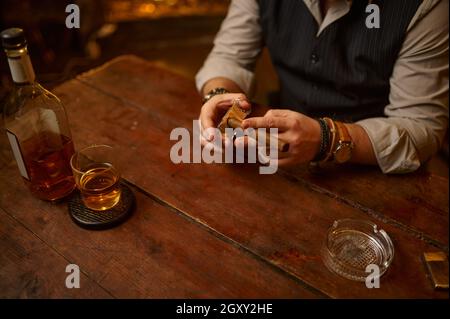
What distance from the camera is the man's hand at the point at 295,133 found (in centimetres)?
107

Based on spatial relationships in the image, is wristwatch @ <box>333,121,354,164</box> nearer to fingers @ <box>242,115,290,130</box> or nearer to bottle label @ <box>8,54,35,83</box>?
fingers @ <box>242,115,290,130</box>

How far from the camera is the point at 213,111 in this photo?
121cm

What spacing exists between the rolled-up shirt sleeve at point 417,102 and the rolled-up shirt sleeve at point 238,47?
0.53m

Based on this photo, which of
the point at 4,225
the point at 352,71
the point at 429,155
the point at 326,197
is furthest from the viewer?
the point at 352,71

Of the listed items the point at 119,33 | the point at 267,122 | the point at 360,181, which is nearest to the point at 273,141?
the point at 267,122

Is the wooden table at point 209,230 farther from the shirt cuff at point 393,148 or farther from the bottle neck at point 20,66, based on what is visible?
the bottle neck at point 20,66

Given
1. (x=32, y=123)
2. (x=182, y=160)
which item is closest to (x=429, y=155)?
(x=182, y=160)

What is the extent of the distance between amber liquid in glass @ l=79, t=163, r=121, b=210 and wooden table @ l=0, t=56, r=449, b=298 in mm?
66

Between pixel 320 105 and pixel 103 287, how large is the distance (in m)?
1.05

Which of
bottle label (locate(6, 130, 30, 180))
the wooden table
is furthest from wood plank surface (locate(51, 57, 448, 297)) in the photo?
bottle label (locate(6, 130, 30, 180))

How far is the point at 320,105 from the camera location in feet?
4.99
